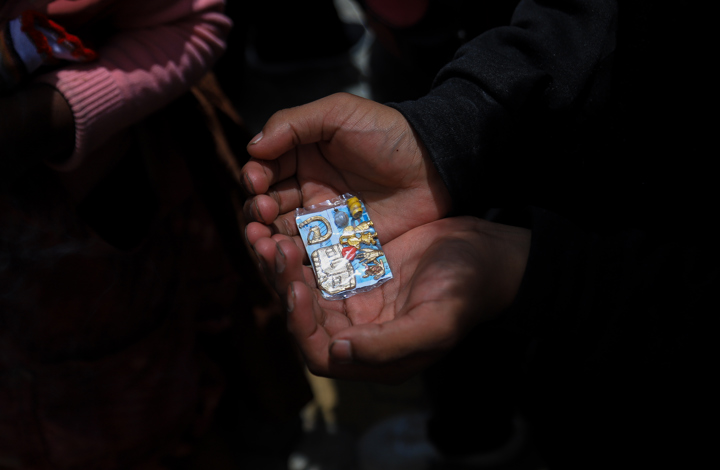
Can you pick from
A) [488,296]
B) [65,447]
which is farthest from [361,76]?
[65,447]

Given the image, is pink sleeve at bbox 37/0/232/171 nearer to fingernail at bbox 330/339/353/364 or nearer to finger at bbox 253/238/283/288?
finger at bbox 253/238/283/288

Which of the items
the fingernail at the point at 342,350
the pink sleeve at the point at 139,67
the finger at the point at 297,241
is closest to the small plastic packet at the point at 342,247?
the finger at the point at 297,241

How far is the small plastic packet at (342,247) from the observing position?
4.04ft

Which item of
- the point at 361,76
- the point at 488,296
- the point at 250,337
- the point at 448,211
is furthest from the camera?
the point at 361,76

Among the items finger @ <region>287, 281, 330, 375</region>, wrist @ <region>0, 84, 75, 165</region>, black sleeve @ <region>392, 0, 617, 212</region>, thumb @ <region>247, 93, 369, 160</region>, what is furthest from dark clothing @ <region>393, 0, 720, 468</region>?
wrist @ <region>0, 84, 75, 165</region>

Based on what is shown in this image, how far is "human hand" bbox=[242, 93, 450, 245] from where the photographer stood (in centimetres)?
119

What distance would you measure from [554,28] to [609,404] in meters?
0.99

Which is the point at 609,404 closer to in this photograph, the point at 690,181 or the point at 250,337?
the point at 690,181

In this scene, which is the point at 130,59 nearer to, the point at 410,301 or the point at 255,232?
the point at 255,232

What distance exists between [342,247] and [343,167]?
231 mm

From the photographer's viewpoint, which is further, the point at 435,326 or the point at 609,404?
the point at 609,404

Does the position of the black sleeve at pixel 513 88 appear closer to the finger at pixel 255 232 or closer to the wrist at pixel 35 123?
the finger at pixel 255 232

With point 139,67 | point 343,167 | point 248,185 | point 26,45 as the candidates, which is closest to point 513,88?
point 343,167

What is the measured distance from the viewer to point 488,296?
108cm
